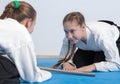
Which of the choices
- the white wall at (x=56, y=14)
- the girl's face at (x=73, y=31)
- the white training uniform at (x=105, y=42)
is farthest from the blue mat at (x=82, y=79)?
the white wall at (x=56, y=14)

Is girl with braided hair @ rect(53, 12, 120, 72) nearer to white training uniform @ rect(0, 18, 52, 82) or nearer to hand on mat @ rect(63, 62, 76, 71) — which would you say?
hand on mat @ rect(63, 62, 76, 71)

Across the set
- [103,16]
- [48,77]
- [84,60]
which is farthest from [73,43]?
[103,16]

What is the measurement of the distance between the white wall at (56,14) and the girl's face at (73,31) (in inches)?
44.0

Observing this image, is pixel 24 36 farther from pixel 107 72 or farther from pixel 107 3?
pixel 107 3

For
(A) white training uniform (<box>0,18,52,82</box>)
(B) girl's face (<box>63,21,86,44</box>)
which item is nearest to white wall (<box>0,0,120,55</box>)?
(B) girl's face (<box>63,21,86,44</box>)

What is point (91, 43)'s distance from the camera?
2.09m

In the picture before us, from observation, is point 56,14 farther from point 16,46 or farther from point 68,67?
point 16,46

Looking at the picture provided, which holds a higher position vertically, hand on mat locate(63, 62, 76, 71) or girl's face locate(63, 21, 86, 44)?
girl's face locate(63, 21, 86, 44)

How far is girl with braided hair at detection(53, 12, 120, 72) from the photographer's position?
76.4 inches

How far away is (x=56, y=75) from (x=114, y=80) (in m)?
0.38

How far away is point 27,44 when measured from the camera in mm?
1356

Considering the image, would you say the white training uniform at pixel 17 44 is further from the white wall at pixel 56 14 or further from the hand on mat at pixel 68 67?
the white wall at pixel 56 14

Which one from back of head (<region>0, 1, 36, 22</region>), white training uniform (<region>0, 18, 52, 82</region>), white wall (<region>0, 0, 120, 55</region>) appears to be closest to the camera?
white training uniform (<region>0, 18, 52, 82</region>)

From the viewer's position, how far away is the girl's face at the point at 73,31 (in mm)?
1919
